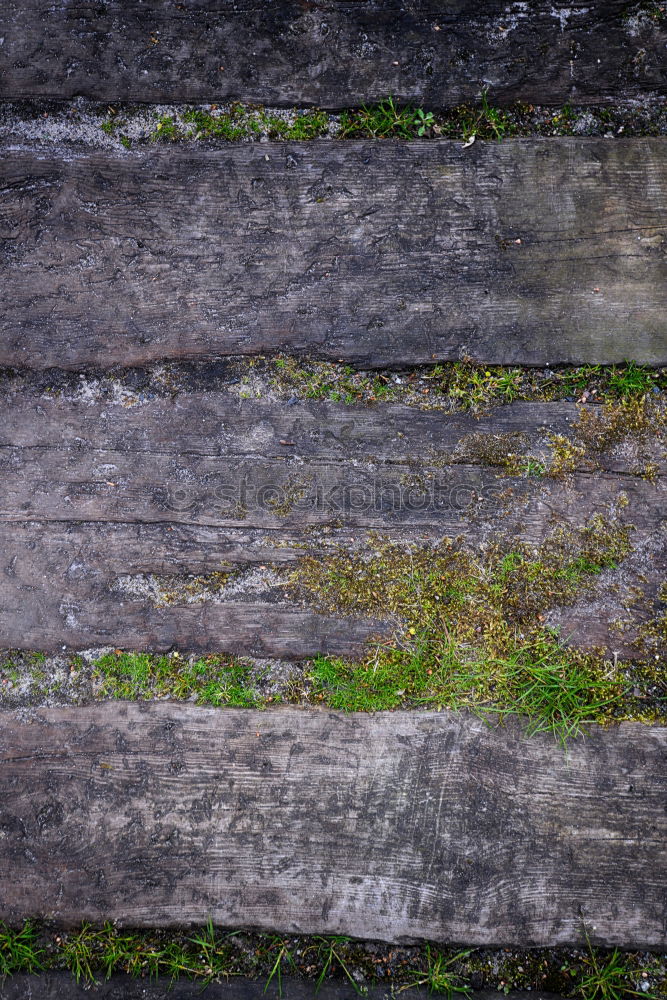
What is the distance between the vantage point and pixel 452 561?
2059mm

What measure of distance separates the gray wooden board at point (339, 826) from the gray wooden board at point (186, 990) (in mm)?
188

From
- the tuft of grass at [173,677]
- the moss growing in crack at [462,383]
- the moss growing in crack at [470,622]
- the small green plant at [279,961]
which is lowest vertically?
the small green plant at [279,961]

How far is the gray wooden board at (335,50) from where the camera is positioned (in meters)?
2.01

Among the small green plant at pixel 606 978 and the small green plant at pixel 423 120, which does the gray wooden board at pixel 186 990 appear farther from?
the small green plant at pixel 423 120

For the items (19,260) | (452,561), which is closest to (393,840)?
(452,561)

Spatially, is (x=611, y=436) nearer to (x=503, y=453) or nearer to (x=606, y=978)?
(x=503, y=453)

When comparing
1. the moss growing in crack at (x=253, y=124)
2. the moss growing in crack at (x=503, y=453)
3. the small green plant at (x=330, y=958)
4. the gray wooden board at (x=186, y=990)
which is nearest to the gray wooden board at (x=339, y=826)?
the small green plant at (x=330, y=958)

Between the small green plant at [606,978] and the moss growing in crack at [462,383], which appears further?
the moss growing in crack at [462,383]

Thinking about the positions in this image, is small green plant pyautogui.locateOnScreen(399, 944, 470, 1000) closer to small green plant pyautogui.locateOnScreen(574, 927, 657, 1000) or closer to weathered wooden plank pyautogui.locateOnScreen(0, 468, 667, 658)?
small green plant pyautogui.locateOnScreen(574, 927, 657, 1000)

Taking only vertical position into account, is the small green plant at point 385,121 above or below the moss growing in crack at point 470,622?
above

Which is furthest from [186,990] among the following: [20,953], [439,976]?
[439,976]

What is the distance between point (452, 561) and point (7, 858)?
2.04 m

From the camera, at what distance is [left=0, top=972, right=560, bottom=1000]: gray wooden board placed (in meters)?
1.93

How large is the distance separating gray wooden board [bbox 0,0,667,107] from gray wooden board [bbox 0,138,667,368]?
0.22 m
